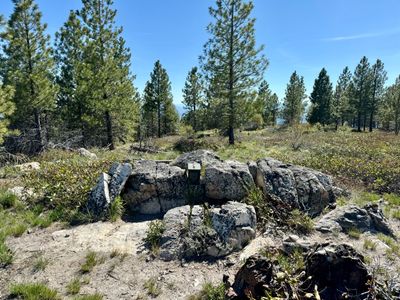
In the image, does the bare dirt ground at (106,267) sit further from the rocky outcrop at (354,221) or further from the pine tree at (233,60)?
the pine tree at (233,60)

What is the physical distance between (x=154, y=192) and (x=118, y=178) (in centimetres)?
99

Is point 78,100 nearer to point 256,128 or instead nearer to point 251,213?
point 251,213

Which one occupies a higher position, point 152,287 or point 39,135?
point 39,135

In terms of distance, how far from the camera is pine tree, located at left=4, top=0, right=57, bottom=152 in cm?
1496

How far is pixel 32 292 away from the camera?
12.8 ft

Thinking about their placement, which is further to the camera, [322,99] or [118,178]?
[322,99]

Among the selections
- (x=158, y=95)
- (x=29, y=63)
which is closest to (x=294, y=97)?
(x=158, y=95)

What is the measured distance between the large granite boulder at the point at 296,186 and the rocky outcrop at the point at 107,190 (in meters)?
3.50

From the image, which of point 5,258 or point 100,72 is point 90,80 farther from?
point 5,258

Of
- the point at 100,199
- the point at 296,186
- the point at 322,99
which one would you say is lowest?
the point at 100,199

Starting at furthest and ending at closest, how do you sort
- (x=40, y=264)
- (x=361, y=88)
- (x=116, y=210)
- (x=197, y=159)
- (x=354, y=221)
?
(x=361, y=88) < (x=197, y=159) < (x=116, y=210) < (x=354, y=221) < (x=40, y=264)

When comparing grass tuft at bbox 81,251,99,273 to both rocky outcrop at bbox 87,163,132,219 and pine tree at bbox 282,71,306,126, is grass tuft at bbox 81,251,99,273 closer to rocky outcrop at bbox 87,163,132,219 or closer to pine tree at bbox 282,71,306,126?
rocky outcrop at bbox 87,163,132,219

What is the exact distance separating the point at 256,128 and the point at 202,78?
24419 millimetres

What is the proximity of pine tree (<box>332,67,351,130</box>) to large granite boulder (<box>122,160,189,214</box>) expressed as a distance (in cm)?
3957
